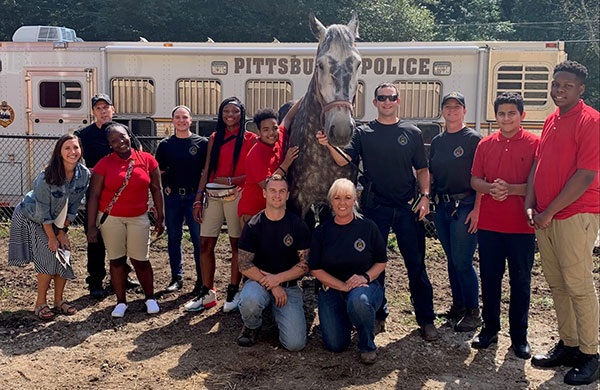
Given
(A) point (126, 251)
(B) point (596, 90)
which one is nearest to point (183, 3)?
(B) point (596, 90)

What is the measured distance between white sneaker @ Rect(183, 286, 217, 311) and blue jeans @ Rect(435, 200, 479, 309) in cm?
219

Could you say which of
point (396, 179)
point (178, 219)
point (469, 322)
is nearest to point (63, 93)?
point (178, 219)

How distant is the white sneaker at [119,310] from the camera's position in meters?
5.46

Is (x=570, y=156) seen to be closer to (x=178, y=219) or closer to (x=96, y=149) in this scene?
(x=178, y=219)

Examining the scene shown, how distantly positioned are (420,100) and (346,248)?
5.20 m

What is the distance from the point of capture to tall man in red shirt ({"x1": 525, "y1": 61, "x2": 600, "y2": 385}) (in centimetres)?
389

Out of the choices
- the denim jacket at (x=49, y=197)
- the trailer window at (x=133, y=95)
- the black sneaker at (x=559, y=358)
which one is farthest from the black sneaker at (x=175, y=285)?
the trailer window at (x=133, y=95)

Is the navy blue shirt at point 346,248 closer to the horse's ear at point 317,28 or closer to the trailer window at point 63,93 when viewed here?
the horse's ear at point 317,28

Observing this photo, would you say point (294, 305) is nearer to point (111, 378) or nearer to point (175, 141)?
point (111, 378)

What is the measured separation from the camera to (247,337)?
4.84 m

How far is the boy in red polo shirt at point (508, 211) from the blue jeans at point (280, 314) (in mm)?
1479

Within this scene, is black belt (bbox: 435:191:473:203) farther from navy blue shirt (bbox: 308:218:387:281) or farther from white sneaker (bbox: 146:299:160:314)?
white sneaker (bbox: 146:299:160:314)

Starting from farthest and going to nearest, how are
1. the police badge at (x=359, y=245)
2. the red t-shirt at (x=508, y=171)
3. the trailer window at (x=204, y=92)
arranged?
the trailer window at (x=204, y=92)
the police badge at (x=359, y=245)
the red t-shirt at (x=508, y=171)

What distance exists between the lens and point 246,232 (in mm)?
4762
